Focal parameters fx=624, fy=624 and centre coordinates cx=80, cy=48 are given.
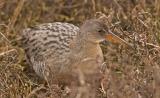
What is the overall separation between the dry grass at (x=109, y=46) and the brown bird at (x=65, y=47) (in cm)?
13

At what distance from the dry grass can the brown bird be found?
0.13 meters

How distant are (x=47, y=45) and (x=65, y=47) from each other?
0.22 metres

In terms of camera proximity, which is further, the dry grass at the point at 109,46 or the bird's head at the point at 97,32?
the bird's head at the point at 97,32

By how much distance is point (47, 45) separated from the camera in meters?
5.86

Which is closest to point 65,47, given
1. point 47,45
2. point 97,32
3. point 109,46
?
point 47,45

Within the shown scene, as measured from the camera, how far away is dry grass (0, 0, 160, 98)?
4.25 m

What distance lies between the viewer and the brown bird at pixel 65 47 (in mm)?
5465

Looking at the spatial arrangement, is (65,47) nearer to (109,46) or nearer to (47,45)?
(47,45)

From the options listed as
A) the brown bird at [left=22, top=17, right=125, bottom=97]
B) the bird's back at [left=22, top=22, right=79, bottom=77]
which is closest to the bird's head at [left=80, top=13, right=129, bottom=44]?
the brown bird at [left=22, top=17, right=125, bottom=97]

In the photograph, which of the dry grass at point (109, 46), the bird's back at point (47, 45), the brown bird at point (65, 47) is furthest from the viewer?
the bird's back at point (47, 45)

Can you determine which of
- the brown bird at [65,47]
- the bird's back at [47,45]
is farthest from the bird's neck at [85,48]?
the bird's back at [47,45]

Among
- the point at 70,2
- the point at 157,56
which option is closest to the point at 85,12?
the point at 70,2

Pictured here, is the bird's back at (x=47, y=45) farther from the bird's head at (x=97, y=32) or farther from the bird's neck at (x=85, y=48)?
the bird's head at (x=97, y=32)

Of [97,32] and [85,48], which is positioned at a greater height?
[97,32]
